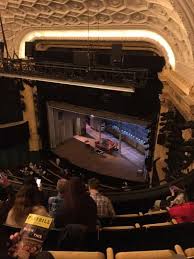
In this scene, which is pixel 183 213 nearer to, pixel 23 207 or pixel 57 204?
pixel 57 204

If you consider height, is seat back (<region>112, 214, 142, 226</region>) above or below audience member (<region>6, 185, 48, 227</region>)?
below

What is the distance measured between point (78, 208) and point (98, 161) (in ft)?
31.5

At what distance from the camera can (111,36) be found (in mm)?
9219

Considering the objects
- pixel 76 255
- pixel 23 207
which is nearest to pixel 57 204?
pixel 23 207

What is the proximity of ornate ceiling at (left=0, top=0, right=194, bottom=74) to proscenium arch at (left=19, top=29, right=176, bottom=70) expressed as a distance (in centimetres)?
24

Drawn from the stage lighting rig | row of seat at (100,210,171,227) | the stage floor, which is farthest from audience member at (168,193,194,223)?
the stage floor

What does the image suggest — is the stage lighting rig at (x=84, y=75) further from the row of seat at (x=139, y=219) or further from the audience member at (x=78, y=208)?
the audience member at (x=78, y=208)

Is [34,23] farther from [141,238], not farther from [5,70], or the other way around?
[141,238]

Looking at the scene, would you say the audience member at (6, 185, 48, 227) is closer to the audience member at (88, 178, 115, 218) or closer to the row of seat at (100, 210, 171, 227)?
the audience member at (88, 178, 115, 218)

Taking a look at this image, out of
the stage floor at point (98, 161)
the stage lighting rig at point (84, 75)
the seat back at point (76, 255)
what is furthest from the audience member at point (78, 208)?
the stage floor at point (98, 161)

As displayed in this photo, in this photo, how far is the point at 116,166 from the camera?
12.1 meters

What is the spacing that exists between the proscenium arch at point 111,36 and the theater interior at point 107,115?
0.10 feet

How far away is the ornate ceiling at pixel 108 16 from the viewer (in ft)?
19.4

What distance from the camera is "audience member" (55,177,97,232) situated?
3.04 meters
